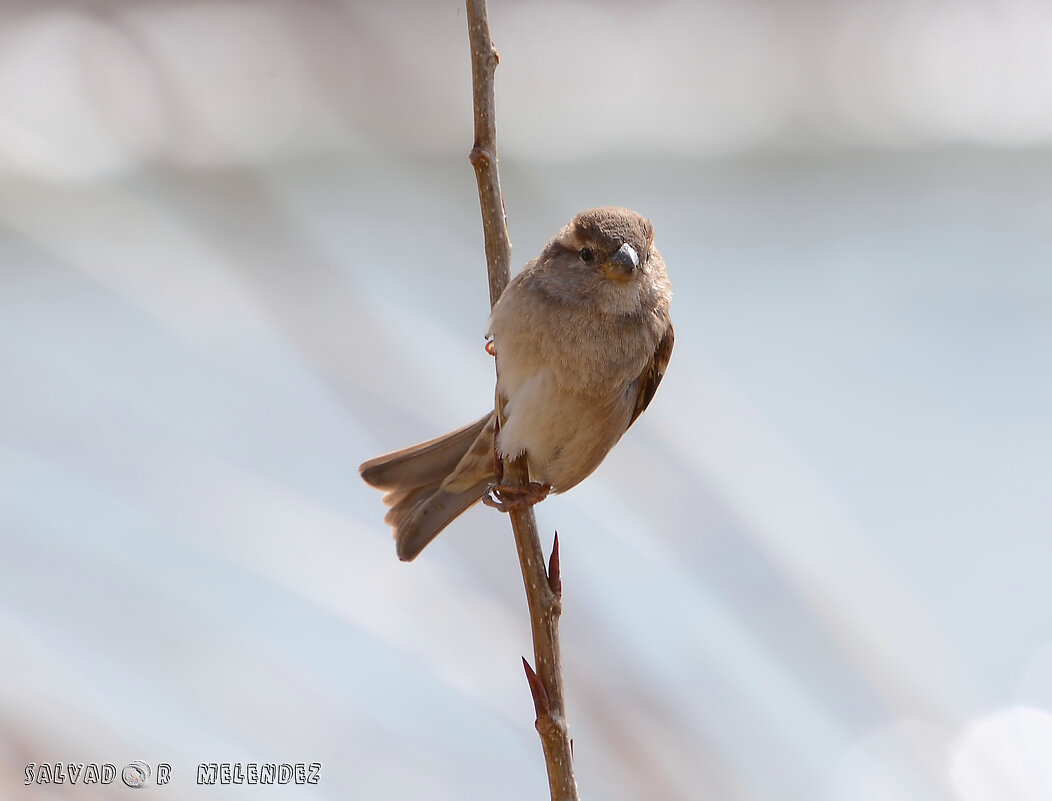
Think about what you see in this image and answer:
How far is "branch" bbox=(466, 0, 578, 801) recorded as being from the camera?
0.98 m

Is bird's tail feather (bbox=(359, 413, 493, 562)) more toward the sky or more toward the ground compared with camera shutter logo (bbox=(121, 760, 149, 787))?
more toward the sky

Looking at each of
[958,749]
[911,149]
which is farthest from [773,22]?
[958,749]

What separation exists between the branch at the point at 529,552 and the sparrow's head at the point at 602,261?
0.86ft

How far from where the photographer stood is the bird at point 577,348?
1.51 meters

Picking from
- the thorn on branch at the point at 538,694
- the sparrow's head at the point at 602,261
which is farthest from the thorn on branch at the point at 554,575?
the sparrow's head at the point at 602,261

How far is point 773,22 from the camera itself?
2.78m

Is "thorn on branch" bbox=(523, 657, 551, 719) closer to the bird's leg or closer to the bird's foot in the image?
the bird's foot

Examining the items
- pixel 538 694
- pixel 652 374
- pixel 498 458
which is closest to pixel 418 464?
pixel 498 458

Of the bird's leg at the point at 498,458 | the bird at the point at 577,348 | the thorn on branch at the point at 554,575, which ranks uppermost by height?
the bird at the point at 577,348

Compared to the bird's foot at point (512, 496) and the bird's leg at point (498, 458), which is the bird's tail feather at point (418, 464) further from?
the bird's foot at point (512, 496)

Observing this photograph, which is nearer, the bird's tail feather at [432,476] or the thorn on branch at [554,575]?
the thorn on branch at [554,575]

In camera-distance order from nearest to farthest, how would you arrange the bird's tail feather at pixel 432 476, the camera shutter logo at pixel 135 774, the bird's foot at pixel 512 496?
the bird's foot at pixel 512 496 → the bird's tail feather at pixel 432 476 → the camera shutter logo at pixel 135 774

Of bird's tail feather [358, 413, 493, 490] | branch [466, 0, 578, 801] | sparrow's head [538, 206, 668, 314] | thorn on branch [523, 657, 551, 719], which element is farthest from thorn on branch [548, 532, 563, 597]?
bird's tail feather [358, 413, 493, 490]

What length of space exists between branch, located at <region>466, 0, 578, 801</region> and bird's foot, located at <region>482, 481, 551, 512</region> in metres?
0.04
